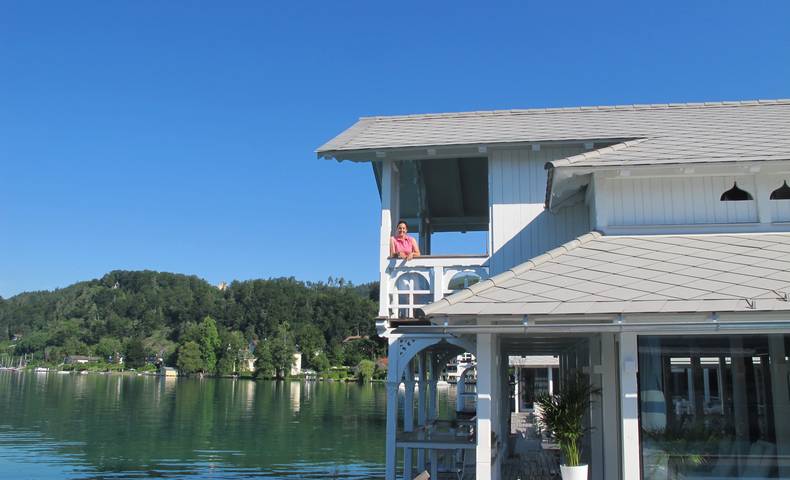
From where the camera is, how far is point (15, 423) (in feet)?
123

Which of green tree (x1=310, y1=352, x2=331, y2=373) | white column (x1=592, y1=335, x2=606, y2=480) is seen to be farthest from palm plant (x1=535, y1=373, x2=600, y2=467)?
green tree (x1=310, y1=352, x2=331, y2=373)

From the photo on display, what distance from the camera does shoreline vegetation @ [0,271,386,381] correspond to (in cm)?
12912

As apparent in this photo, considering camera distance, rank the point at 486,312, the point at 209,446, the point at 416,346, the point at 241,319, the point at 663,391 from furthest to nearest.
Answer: the point at 241,319 → the point at 209,446 → the point at 416,346 → the point at 663,391 → the point at 486,312

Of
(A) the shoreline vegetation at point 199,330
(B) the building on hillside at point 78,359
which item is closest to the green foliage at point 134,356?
(A) the shoreline vegetation at point 199,330

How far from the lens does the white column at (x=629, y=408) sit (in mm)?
7594

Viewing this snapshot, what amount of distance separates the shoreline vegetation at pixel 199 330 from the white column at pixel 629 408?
10772 cm

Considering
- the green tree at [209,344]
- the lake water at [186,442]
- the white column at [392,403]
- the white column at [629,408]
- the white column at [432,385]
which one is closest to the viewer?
the white column at [629,408]

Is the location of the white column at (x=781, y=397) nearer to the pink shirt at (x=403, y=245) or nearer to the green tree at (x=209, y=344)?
the pink shirt at (x=403, y=245)

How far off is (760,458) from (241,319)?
496ft

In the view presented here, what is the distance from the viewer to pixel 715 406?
26.3 feet

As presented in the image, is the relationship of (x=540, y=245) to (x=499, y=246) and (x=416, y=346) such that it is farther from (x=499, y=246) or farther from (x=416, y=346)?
(x=416, y=346)

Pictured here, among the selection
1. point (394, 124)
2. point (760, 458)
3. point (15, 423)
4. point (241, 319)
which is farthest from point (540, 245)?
point (241, 319)

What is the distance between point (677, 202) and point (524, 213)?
8.29 ft

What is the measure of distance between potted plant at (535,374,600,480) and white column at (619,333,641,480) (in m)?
0.56
